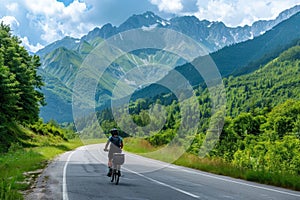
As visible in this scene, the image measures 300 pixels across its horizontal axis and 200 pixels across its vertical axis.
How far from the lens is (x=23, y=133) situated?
50.2 metres

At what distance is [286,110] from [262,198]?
267 ft

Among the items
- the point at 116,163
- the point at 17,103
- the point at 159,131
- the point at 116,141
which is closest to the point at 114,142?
the point at 116,141

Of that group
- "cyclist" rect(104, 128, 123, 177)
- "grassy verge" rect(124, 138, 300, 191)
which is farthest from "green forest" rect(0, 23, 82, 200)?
"cyclist" rect(104, 128, 123, 177)

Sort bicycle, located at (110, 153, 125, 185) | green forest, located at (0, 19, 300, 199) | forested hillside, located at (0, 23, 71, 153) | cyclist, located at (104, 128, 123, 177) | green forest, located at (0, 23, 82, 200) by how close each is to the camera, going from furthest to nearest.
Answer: forested hillside, located at (0, 23, 71, 153) → green forest, located at (0, 23, 82, 200) → green forest, located at (0, 19, 300, 199) → cyclist, located at (104, 128, 123, 177) → bicycle, located at (110, 153, 125, 185)

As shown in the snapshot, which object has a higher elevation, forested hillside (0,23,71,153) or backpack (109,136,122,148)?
forested hillside (0,23,71,153)

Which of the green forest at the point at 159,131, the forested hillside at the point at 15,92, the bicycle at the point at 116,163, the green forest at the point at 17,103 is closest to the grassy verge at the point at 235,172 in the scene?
the green forest at the point at 159,131

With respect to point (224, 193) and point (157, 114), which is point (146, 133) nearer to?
point (157, 114)

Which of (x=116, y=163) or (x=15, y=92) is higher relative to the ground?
(x=15, y=92)

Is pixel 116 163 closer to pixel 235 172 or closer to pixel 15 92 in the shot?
pixel 235 172

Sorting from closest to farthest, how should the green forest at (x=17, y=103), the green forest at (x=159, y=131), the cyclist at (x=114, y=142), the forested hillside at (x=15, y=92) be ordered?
the cyclist at (x=114, y=142)
the green forest at (x=159, y=131)
the green forest at (x=17, y=103)
the forested hillside at (x=15, y=92)

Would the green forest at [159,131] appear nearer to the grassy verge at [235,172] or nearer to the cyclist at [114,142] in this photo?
the grassy verge at [235,172]

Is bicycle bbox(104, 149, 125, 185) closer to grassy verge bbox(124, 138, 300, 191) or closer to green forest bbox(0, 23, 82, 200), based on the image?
grassy verge bbox(124, 138, 300, 191)

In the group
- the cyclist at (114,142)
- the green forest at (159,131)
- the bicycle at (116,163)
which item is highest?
the green forest at (159,131)

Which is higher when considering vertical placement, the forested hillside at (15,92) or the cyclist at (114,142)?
the forested hillside at (15,92)
